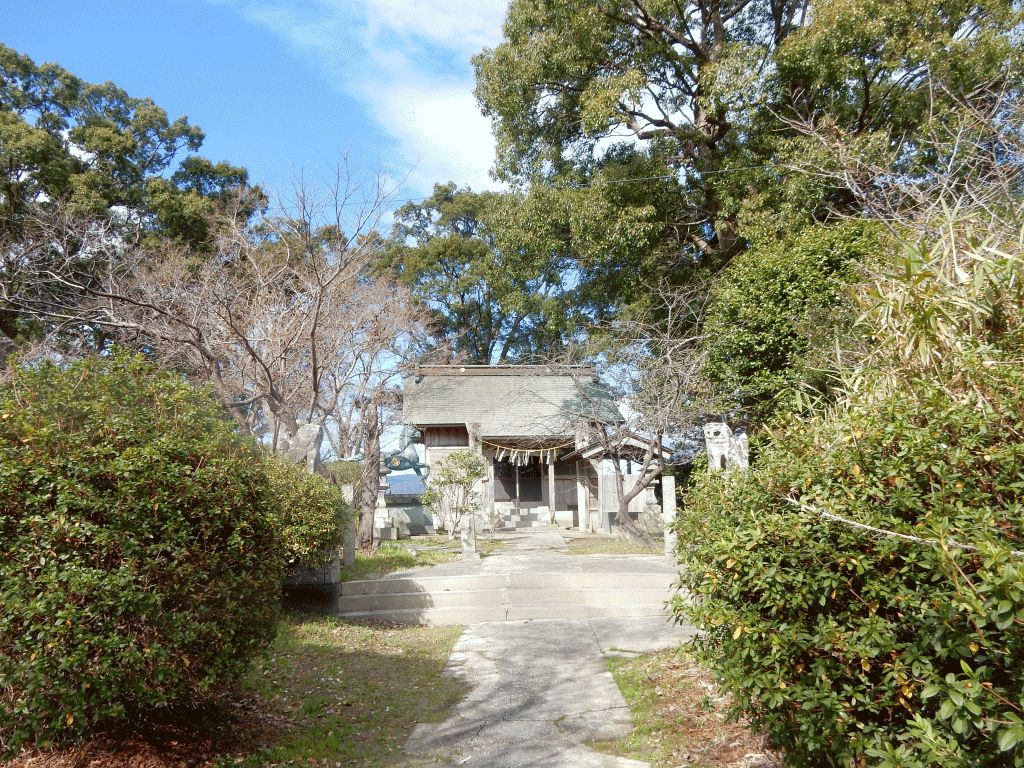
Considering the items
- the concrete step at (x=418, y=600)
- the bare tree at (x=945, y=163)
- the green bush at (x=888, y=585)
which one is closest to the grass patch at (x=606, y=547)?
the concrete step at (x=418, y=600)

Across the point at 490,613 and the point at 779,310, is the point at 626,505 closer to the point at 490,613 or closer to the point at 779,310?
the point at 779,310

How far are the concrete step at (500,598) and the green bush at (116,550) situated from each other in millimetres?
5095

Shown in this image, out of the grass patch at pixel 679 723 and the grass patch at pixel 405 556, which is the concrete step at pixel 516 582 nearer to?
the grass patch at pixel 405 556

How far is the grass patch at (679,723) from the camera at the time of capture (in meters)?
4.38

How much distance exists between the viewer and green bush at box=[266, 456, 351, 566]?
8.18 m

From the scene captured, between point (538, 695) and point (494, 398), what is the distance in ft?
55.2

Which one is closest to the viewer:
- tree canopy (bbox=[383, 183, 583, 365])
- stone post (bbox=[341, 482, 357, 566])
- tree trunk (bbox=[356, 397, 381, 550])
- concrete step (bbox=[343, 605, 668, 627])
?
concrete step (bbox=[343, 605, 668, 627])

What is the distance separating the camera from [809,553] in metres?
2.98

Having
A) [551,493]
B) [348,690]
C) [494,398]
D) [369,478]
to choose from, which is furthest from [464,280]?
[348,690]

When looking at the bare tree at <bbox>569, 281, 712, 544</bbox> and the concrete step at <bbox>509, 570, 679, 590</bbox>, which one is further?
the bare tree at <bbox>569, 281, 712, 544</bbox>

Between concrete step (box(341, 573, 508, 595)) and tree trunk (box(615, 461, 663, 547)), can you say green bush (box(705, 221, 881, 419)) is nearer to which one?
tree trunk (box(615, 461, 663, 547))

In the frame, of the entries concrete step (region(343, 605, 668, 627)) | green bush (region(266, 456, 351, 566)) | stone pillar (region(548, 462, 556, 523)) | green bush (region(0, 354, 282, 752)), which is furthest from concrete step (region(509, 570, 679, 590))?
stone pillar (region(548, 462, 556, 523))

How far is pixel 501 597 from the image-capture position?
972 cm

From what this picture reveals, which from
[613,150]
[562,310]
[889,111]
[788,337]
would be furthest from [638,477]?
[889,111]
